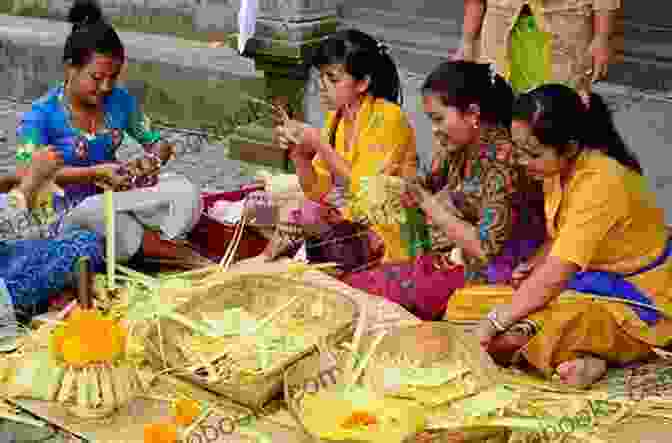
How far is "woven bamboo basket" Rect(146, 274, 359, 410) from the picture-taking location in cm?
298

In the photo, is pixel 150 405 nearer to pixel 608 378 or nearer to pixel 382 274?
pixel 382 274

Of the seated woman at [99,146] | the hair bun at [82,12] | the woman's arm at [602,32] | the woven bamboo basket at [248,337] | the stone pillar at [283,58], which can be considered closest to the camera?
the woven bamboo basket at [248,337]

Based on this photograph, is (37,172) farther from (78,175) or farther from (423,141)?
(423,141)

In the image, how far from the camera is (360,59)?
398 centimetres

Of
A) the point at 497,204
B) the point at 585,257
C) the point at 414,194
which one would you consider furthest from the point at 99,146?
the point at 585,257

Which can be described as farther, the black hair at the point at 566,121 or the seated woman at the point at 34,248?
the seated woman at the point at 34,248

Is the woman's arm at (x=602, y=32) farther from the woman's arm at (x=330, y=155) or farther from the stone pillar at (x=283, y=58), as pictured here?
the stone pillar at (x=283, y=58)

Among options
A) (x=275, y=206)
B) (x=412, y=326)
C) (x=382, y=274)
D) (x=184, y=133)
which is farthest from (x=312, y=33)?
(x=412, y=326)

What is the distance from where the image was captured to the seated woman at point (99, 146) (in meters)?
4.09

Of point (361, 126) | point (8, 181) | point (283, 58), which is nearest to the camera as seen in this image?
point (8, 181)

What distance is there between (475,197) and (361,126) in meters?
0.62

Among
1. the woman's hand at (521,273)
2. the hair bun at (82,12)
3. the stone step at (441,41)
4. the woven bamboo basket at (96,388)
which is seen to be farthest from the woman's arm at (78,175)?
the stone step at (441,41)

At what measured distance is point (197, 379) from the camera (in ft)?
9.91

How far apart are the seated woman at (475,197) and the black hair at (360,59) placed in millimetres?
416
